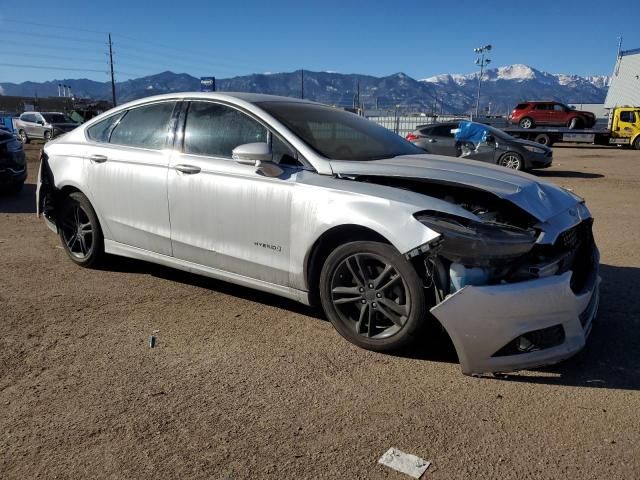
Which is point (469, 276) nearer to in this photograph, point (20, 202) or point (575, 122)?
point (20, 202)

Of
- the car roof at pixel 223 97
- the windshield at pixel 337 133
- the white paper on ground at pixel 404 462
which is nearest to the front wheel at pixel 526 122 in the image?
the windshield at pixel 337 133

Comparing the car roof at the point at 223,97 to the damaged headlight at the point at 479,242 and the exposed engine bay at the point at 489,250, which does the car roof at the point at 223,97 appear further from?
the damaged headlight at the point at 479,242

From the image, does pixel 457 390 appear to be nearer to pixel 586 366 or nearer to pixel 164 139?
pixel 586 366

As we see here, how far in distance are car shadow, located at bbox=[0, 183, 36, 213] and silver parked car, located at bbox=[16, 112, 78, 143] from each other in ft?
49.2

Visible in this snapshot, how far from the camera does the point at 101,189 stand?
15.2 ft

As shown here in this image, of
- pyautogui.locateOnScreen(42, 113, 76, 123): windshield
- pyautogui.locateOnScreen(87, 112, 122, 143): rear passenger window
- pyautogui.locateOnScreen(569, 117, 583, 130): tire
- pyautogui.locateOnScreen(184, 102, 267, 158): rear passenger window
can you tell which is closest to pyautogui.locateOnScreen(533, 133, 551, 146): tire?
pyautogui.locateOnScreen(569, 117, 583, 130): tire

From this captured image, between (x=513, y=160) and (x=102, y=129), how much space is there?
38.2 feet

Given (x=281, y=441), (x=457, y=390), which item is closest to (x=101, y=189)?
(x=281, y=441)

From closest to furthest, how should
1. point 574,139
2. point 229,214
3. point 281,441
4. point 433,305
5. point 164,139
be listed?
point 281,441, point 433,305, point 229,214, point 164,139, point 574,139

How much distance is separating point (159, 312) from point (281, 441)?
1931mm

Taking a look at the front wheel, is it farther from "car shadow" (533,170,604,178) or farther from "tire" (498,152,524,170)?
"tire" (498,152,524,170)

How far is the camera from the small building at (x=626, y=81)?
50562mm

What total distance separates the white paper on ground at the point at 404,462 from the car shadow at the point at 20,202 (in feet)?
25.5

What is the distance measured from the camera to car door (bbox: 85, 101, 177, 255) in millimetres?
4234
